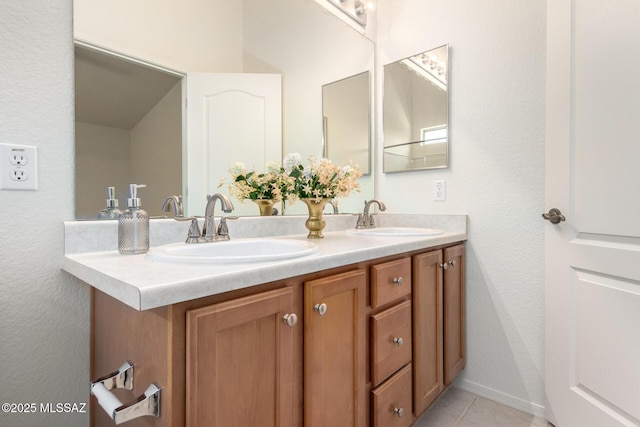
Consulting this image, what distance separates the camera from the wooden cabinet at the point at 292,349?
0.59 meters

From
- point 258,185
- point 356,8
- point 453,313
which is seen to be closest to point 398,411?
point 453,313

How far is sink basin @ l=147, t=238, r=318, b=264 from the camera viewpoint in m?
0.73

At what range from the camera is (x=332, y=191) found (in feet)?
4.40

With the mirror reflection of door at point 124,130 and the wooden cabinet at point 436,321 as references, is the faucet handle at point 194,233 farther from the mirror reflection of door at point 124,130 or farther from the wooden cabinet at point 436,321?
the wooden cabinet at point 436,321

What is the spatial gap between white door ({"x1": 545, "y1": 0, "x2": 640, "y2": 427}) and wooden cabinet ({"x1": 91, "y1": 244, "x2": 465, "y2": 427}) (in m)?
0.51

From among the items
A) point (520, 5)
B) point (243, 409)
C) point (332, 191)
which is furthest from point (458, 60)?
point (243, 409)

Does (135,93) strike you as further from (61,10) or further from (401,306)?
(401,306)

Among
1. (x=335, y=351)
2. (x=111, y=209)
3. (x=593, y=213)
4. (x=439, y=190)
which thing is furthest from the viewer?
(x=439, y=190)

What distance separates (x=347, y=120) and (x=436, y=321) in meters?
1.18

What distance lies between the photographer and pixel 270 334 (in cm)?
71

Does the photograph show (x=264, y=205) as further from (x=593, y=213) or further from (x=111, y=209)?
(x=593, y=213)

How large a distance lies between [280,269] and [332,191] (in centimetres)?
67

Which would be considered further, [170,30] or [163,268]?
[170,30]

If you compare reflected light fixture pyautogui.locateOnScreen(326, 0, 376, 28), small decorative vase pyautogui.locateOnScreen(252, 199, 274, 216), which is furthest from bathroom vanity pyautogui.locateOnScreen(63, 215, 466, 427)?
reflected light fixture pyautogui.locateOnScreen(326, 0, 376, 28)
